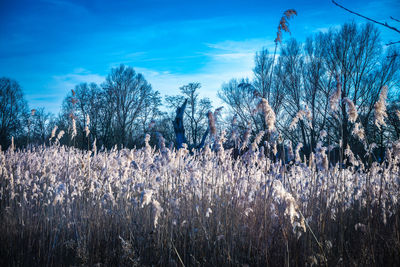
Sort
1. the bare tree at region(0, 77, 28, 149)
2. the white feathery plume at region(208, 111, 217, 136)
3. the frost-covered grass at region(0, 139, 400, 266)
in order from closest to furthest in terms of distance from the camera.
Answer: the frost-covered grass at region(0, 139, 400, 266), the white feathery plume at region(208, 111, 217, 136), the bare tree at region(0, 77, 28, 149)

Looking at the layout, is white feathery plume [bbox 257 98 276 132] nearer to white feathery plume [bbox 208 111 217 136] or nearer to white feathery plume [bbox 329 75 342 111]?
white feathery plume [bbox 208 111 217 136]

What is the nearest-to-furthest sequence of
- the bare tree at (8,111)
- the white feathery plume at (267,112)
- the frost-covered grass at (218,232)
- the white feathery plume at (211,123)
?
1. the white feathery plume at (267,112)
2. the frost-covered grass at (218,232)
3. the white feathery plume at (211,123)
4. the bare tree at (8,111)

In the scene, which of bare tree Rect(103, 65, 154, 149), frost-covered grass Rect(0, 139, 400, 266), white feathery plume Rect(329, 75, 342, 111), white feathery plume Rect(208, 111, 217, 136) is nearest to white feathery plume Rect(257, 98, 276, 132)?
frost-covered grass Rect(0, 139, 400, 266)

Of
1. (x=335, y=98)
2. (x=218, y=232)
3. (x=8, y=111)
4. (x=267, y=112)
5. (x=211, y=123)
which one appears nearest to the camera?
(x=267, y=112)

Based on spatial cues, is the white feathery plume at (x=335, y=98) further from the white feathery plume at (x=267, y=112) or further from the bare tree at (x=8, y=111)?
the bare tree at (x=8, y=111)

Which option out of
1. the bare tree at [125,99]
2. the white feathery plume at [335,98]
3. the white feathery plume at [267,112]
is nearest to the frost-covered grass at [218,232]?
the white feathery plume at [267,112]

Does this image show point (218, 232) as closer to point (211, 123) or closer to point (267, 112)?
point (211, 123)

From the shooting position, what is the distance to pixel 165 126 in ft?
98.5

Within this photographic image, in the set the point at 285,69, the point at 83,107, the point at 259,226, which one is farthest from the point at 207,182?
the point at 83,107

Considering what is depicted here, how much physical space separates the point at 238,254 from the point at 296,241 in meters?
0.64

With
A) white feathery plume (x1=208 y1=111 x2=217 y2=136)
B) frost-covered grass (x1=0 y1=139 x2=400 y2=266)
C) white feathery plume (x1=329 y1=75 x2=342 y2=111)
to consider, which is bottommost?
frost-covered grass (x1=0 y1=139 x2=400 y2=266)

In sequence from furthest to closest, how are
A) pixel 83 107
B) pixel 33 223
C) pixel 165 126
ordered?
pixel 165 126, pixel 83 107, pixel 33 223

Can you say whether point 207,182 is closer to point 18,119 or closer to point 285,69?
point 285,69

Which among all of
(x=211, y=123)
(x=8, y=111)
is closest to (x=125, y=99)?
(x=8, y=111)
